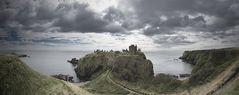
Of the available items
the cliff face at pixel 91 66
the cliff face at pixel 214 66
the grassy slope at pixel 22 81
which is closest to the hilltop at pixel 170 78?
the cliff face at pixel 214 66

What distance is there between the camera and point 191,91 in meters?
78.9

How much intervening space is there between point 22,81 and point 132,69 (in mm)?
103160

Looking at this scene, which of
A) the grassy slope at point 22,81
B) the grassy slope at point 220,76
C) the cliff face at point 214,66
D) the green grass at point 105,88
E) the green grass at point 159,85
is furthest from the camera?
the green grass at point 105,88

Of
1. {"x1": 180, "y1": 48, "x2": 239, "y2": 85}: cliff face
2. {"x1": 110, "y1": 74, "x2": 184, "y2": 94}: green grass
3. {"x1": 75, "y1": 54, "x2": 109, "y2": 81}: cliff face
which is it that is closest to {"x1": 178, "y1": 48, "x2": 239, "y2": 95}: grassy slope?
{"x1": 180, "y1": 48, "x2": 239, "y2": 85}: cliff face

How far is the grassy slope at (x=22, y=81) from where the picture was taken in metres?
23.7

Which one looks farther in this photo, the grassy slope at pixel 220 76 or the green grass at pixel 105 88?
the green grass at pixel 105 88

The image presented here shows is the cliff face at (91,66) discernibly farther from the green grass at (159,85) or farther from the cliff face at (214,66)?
the cliff face at (214,66)

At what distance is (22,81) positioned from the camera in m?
25.8

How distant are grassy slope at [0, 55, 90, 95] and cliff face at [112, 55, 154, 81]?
95.1m

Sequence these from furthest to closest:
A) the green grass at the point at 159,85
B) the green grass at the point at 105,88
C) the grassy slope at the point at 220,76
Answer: the green grass at the point at 105,88 → the green grass at the point at 159,85 → the grassy slope at the point at 220,76

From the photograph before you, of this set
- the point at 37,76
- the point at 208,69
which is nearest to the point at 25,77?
the point at 37,76

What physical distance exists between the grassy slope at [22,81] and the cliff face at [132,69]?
95.1m

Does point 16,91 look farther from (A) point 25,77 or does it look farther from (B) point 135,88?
(B) point 135,88

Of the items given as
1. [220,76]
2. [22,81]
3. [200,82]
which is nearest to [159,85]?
[200,82]
